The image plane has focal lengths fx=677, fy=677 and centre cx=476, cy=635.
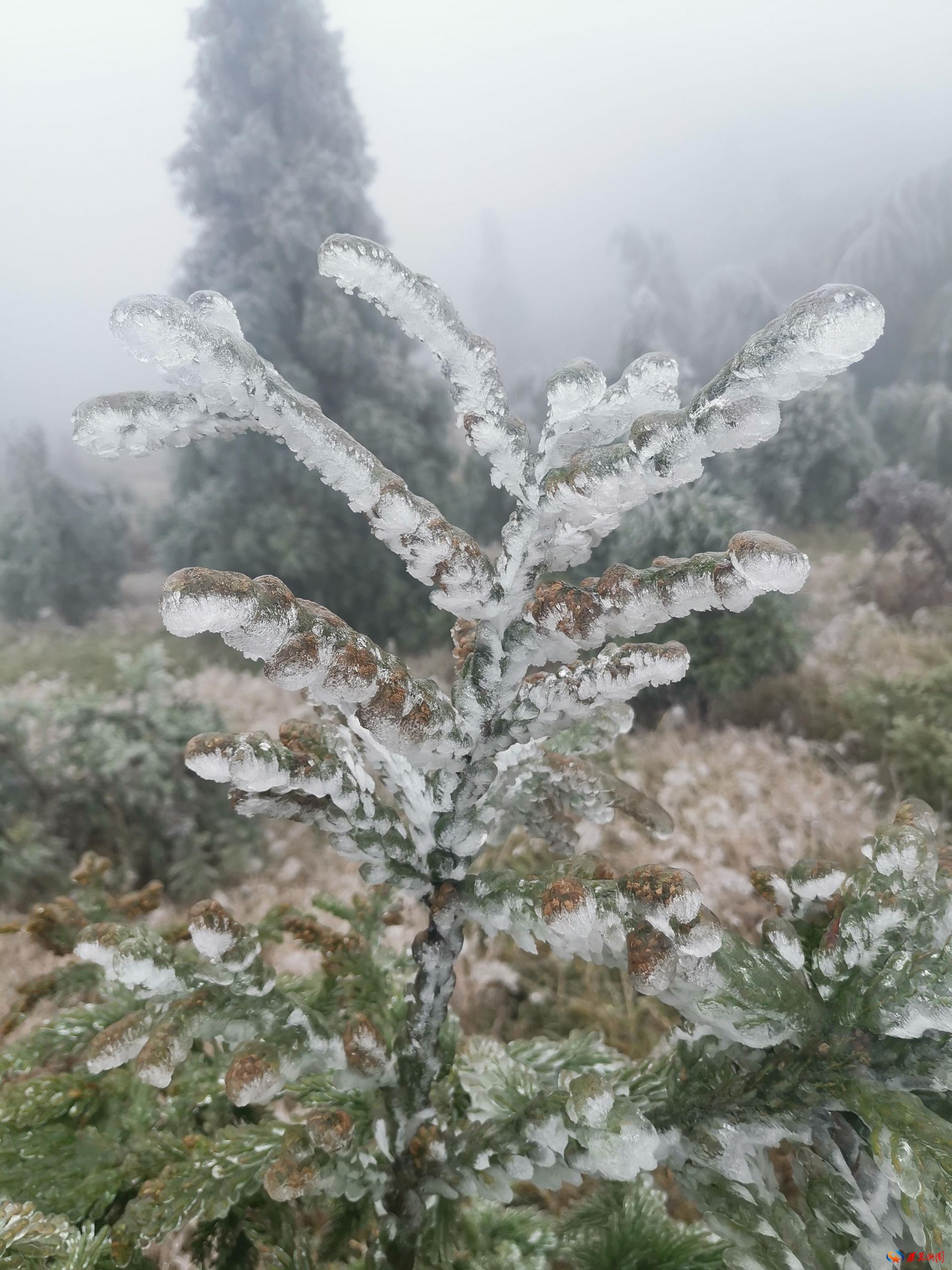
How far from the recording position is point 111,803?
11.1 feet

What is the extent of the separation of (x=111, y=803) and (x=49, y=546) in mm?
7715

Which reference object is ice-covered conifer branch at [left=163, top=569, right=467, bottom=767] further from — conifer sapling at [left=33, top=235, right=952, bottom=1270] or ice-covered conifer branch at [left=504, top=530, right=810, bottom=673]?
ice-covered conifer branch at [left=504, top=530, right=810, bottom=673]

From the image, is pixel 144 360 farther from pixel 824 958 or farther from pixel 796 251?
pixel 796 251

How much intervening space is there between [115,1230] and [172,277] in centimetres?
947

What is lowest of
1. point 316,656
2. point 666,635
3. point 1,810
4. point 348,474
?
point 316,656

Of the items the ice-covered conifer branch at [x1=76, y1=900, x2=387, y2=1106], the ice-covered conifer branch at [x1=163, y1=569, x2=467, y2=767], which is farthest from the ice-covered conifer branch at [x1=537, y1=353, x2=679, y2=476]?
the ice-covered conifer branch at [x1=76, y1=900, x2=387, y2=1106]

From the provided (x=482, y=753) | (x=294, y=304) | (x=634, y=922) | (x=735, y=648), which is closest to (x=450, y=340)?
(x=482, y=753)

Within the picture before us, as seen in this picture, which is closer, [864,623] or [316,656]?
[316,656]

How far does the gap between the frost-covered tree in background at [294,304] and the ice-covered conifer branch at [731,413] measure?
21.2 ft

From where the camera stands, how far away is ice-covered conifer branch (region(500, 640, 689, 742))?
616 millimetres

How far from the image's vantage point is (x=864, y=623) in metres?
5.32

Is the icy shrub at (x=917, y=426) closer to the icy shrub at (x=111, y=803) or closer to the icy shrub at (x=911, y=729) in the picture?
the icy shrub at (x=911, y=729)

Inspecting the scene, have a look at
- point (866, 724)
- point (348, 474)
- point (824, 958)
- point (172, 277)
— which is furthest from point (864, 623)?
point (172, 277)

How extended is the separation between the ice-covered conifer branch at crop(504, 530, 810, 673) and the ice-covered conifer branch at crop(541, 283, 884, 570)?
0.21 ft
